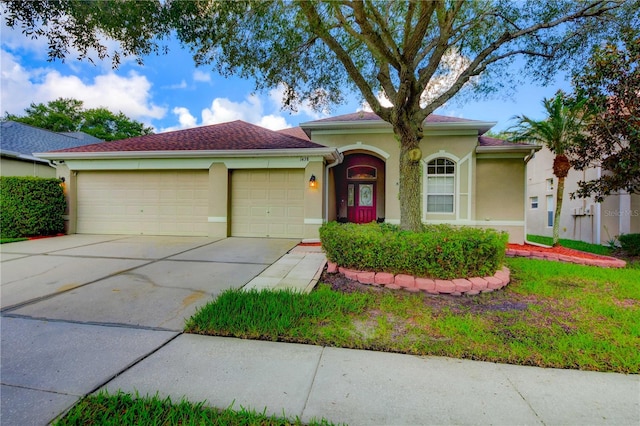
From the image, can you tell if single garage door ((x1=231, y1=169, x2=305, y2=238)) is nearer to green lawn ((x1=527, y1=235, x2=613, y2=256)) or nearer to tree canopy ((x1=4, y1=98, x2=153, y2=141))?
green lawn ((x1=527, y1=235, x2=613, y2=256))

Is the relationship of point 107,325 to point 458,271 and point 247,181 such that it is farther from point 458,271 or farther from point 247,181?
point 247,181

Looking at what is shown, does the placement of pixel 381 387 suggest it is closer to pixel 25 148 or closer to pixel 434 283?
pixel 434 283

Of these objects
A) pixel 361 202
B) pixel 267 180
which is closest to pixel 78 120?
pixel 267 180

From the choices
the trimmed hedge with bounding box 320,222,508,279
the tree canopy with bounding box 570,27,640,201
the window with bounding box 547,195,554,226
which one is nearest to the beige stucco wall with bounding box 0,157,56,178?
the trimmed hedge with bounding box 320,222,508,279

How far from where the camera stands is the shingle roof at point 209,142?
29.9ft

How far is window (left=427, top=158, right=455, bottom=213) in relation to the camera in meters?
9.95

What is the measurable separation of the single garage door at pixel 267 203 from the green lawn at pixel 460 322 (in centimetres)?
492

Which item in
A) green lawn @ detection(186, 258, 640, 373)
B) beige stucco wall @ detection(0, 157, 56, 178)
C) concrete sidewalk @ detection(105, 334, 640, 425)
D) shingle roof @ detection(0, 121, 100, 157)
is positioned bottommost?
concrete sidewalk @ detection(105, 334, 640, 425)

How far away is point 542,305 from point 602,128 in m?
5.93

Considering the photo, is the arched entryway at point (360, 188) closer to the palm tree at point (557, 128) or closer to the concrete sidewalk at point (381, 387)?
the palm tree at point (557, 128)

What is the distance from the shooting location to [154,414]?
1829mm

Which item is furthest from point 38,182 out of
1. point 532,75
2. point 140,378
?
point 532,75

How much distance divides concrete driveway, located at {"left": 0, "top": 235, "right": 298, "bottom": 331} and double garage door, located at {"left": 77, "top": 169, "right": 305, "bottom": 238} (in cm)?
121

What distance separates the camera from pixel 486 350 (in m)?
2.63
